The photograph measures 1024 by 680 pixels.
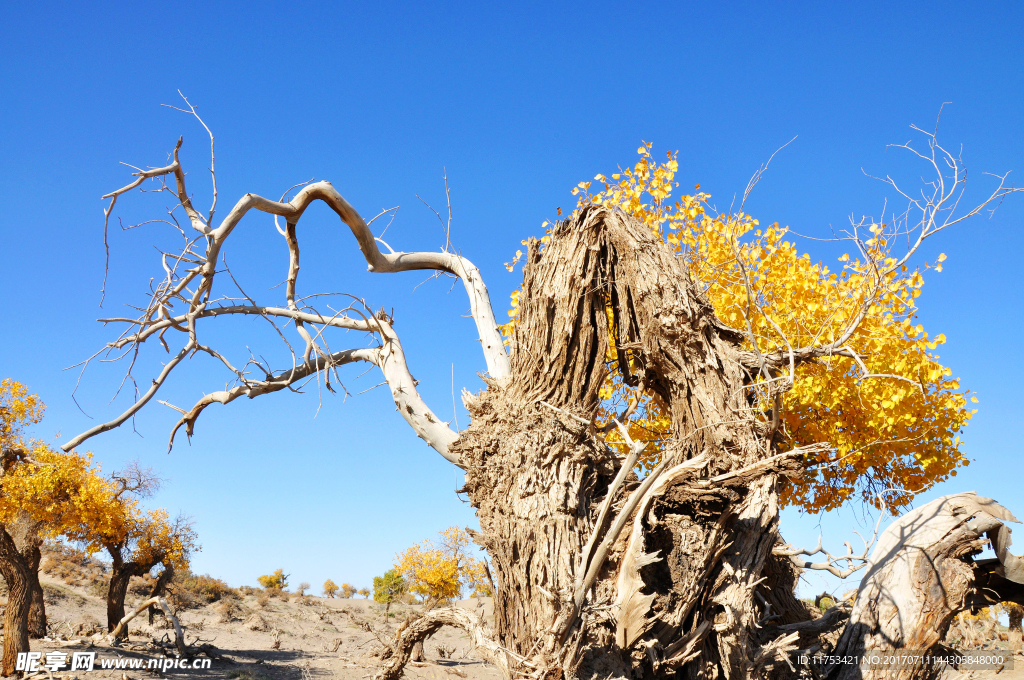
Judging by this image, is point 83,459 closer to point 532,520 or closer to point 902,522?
point 532,520

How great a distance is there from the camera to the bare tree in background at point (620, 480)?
4.16 meters

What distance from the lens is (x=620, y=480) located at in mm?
3959

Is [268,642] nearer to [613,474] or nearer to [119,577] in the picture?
[119,577]

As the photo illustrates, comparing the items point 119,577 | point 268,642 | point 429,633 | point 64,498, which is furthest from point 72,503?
point 429,633

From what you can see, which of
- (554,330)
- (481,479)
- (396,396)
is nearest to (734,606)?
(481,479)

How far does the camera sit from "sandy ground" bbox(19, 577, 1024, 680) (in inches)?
579

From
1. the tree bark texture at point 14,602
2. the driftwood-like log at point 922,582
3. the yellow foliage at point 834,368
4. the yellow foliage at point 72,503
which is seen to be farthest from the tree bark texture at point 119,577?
the driftwood-like log at point 922,582

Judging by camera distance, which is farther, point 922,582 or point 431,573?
point 431,573

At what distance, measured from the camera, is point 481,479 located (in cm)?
489

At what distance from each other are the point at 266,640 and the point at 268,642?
0.67m

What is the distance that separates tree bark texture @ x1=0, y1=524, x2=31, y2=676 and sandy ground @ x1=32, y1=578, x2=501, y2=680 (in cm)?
108

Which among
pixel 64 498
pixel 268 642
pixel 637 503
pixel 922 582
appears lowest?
pixel 268 642

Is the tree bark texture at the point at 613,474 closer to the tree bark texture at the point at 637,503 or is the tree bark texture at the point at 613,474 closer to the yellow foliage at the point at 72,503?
the tree bark texture at the point at 637,503

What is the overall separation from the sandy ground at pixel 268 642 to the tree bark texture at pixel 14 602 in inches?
43.7
